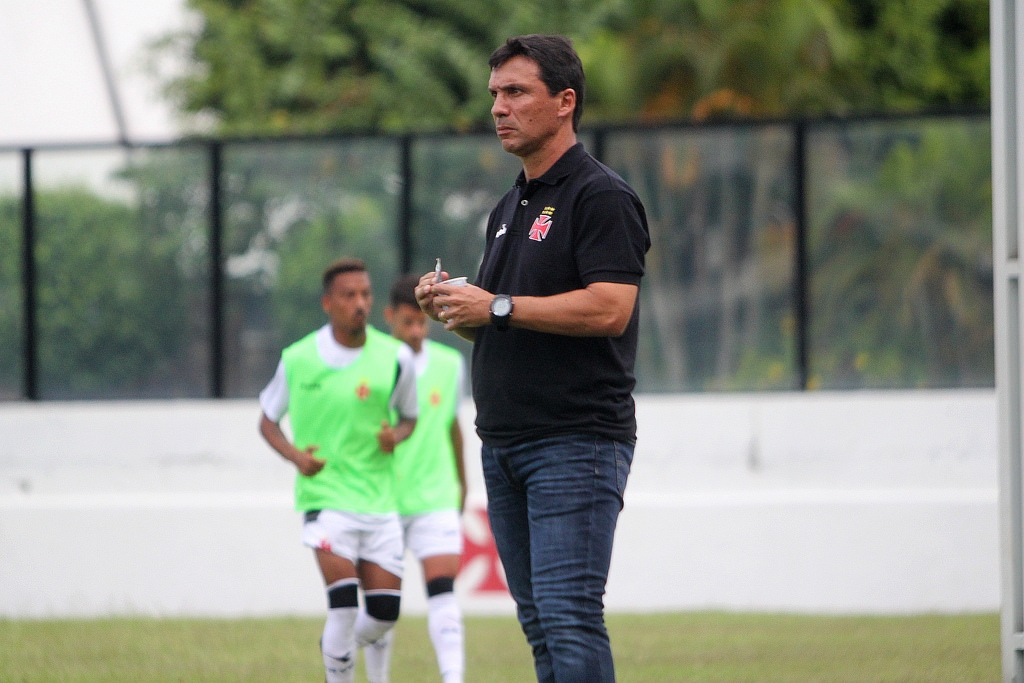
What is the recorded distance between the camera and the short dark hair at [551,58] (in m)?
4.06

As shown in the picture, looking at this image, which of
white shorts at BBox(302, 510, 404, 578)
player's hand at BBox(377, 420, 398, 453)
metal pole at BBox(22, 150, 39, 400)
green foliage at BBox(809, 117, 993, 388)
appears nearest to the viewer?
white shorts at BBox(302, 510, 404, 578)

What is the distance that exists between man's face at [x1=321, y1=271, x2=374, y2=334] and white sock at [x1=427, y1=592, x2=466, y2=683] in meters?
1.38

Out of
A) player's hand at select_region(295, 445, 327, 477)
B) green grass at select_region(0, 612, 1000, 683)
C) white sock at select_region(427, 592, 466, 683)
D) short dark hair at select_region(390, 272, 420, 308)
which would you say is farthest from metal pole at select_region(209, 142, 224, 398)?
player's hand at select_region(295, 445, 327, 477)

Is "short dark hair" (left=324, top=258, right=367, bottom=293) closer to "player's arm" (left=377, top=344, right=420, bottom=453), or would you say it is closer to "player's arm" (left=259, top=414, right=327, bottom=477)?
"player's arm" (left=377, top=344, right=420, bottom=453)

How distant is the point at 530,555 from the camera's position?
4.12 meters

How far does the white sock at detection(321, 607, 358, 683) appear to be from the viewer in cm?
611

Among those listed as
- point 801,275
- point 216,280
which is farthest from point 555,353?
point 216,280

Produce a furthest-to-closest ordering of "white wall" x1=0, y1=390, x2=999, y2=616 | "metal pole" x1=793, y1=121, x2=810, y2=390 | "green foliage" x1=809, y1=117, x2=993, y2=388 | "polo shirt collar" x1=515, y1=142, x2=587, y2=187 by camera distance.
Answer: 1. "metal pole" x1=793, y1=121, x2=810, y2=390
2. "green foliage" x1=809, y1=117, x2=993, y2=388
3. "white wall" x1=0, y1=390, x2=999, y2=616
4. "polo shirt collar" x1=515, y1=142, x2=587, y2=187

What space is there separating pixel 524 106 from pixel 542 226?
354mm

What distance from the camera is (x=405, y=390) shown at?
660 centimetres

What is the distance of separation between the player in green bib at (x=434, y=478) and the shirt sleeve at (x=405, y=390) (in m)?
0.55

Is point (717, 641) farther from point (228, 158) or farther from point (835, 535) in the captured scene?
point (228, 158)

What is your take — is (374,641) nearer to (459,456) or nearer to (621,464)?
(459,456)

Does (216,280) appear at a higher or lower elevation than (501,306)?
higher
